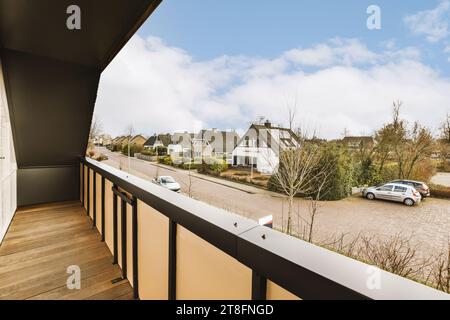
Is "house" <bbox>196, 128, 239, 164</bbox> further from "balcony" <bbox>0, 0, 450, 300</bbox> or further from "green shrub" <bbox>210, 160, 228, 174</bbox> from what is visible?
"balcony" <bbox>0, 0, 450, 300</bbox>

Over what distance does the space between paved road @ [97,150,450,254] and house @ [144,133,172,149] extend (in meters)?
0.49

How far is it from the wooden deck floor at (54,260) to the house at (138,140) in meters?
1.31

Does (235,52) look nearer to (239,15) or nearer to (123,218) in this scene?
(239,15)

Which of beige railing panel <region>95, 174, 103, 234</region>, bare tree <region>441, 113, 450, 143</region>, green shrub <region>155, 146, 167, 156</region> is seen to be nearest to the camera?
bare tree <region>441, 113, 450, 143</region>

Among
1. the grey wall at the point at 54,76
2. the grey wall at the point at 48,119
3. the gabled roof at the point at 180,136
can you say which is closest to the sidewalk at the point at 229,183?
the gabled roof at the point at 180,136

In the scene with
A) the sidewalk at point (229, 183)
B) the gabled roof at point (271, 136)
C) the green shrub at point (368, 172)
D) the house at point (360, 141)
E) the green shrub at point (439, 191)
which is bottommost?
the sidewalk at point (229, 183)

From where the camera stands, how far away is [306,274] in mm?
510

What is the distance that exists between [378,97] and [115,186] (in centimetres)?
271

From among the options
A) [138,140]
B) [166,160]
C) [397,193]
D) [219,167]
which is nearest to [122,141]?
[138,140]

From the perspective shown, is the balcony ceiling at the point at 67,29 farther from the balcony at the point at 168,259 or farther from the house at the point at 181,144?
the house at the point at 181,144

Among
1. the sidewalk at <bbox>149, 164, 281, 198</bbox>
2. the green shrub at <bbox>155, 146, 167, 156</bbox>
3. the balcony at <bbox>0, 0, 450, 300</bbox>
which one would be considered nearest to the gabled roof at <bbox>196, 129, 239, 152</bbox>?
the green shrub at <bbox>155, 146, 167, 156</bbox>

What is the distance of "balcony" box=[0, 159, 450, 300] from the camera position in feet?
1.68

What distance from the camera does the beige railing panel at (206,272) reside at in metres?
0.74
